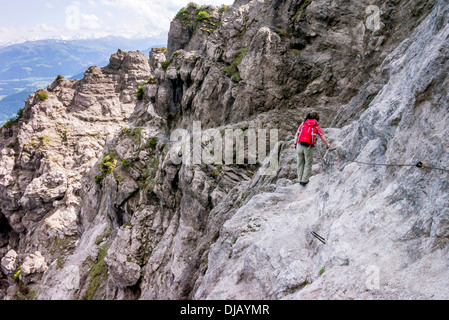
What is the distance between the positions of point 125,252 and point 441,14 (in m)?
32.7

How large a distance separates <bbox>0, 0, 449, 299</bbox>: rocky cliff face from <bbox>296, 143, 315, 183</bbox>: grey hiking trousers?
2.10ft

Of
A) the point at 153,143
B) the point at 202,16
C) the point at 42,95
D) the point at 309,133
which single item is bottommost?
the point at 153,143

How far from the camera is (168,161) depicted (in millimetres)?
33062

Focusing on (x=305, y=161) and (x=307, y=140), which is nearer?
(x=307, y=140)

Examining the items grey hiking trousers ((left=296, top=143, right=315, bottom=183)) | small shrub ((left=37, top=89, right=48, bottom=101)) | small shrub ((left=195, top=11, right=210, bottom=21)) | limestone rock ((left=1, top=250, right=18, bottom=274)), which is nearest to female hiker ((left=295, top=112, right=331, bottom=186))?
grey hiking trousers ((left=296, top=143, right=315, bottom=183))

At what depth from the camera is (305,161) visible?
494 inches

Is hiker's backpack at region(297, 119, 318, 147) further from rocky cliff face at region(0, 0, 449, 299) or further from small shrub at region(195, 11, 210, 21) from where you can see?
small shrub at region(195, 11, 210, 21)

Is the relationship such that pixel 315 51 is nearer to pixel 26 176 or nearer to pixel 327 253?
pixel 327 253

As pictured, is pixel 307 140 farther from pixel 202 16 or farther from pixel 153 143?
pixel 202 16

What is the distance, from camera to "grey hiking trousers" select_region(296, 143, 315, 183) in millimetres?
12188

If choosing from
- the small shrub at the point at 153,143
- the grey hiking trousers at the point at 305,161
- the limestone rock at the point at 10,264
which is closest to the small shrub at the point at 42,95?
the limestone rock at the point at 10,264

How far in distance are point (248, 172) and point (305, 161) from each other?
1330cm

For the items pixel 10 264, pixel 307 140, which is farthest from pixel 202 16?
pixel 10 264
